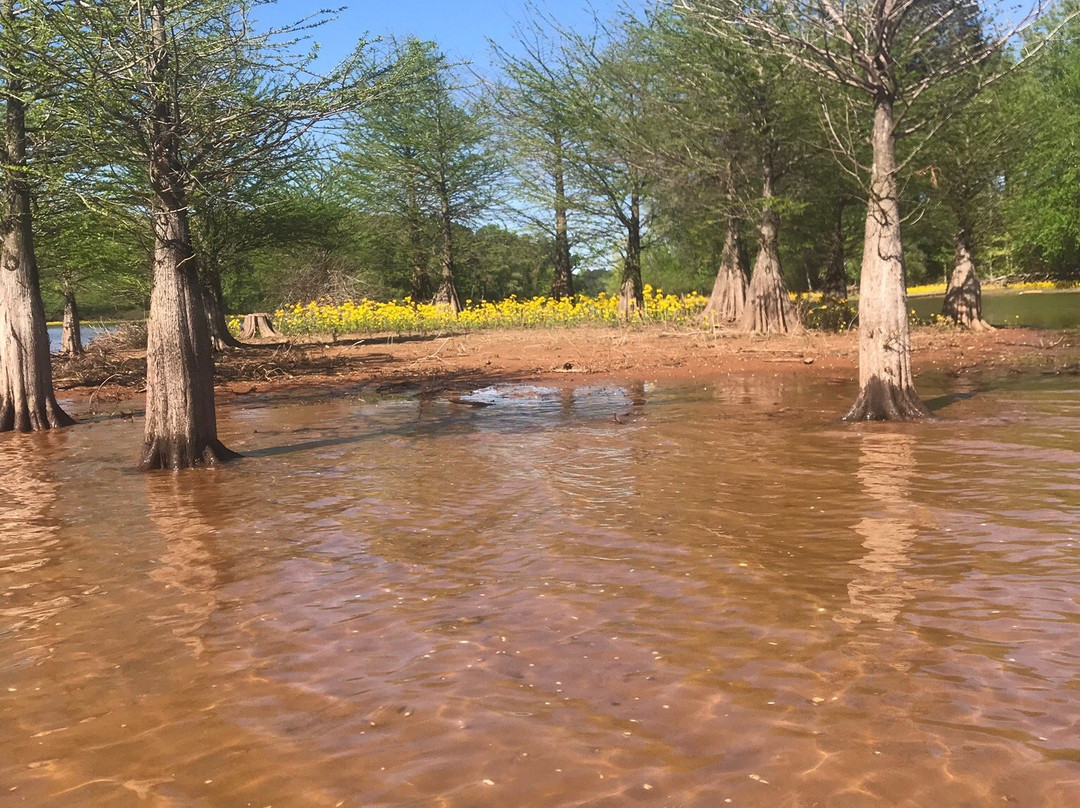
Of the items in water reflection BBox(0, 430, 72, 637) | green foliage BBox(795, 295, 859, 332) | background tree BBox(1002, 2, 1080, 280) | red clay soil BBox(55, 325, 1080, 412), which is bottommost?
water reflection BBox(0, 430, 72, 637)

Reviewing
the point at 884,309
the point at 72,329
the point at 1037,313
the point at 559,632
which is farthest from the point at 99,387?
the point at 1037,313

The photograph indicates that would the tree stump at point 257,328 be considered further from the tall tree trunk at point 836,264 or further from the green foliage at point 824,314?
the tall tree trunk at point 836,264

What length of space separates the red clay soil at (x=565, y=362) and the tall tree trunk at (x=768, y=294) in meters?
0.75

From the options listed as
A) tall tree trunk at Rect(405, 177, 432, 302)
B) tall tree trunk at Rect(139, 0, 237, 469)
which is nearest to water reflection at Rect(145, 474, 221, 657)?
tall tree trunk at Rect(139, 0, 237, 469)

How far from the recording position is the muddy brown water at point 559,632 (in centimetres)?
322

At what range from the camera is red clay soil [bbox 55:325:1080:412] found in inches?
637

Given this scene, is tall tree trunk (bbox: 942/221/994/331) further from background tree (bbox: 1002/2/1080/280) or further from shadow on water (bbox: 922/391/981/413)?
shadow on water (bbox: 922/391/981/413)

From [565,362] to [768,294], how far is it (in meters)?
6.20

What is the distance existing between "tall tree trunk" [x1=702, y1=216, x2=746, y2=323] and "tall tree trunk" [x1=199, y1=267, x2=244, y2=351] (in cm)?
1306

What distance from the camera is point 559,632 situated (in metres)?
4.49

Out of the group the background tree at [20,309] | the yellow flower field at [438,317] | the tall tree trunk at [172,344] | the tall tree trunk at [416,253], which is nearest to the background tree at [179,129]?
the tall tree trunk at [172,344]

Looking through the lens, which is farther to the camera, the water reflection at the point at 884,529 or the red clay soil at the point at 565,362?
the red clay soil at the point at 565,362

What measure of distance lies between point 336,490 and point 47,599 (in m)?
2.97

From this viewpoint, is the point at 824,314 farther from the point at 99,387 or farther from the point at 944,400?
the point at 99,387
